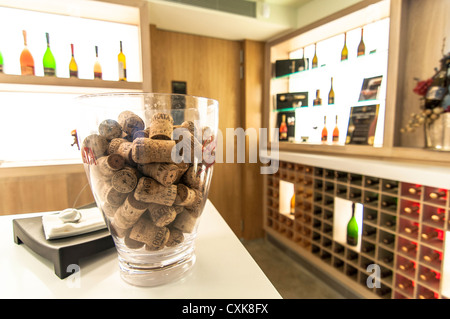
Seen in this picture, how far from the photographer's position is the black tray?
48 cm

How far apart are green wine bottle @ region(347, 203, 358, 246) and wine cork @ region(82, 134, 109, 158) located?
173 centimetres

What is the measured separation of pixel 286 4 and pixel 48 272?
97.1 inches

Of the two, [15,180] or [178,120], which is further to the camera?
[15,180]

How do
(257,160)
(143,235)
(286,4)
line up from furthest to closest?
(257,160), (286,4), (143,235)

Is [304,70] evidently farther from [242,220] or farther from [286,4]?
[242,220]

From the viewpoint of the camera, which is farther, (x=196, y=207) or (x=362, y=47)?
(x=362, y=47)

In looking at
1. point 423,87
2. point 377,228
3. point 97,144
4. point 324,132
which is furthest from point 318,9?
point 97,144

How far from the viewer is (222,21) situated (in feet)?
6.70

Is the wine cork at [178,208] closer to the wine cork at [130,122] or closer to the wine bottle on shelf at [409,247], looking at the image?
the wine cork at [130,122]

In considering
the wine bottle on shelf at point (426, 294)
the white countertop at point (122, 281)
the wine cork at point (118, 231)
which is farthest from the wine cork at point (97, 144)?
the wine bottle on shelf at point (426, 294)

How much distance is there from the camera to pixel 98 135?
43cm

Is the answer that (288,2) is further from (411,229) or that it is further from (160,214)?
(160,214)

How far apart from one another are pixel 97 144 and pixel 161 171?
0.13m
